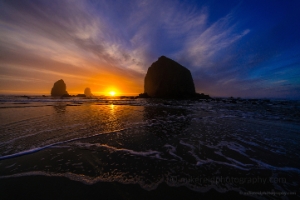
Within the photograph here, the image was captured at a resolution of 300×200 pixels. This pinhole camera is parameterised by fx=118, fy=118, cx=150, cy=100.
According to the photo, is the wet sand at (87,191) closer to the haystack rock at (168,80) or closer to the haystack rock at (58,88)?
the haystack rock at (168,80)

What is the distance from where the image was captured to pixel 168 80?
262ft

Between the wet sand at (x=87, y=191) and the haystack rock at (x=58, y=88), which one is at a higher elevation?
the haystack rock at (x=58, y=88)

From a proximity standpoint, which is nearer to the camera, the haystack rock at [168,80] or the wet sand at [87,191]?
the wet sand at [87,191]

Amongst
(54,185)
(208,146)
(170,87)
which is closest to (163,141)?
(208,146)

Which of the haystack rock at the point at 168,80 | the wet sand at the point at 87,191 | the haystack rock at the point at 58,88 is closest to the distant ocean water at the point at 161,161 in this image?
the wet sand at the point at 87,191

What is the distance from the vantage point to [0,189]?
8.67 ft

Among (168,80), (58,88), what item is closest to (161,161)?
(168,80)

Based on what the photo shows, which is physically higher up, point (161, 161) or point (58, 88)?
point (58, 88)

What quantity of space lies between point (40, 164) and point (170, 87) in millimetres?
77291

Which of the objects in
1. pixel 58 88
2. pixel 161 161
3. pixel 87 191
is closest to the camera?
pixel 87 191

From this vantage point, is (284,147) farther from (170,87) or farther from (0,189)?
(170,87)

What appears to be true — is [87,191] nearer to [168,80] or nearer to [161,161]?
[161,161]

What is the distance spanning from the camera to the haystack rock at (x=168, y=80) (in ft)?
257

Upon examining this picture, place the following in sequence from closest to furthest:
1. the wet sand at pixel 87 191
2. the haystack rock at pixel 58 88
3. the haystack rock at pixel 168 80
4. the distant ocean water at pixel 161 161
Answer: the wet sand at pixel 87 191
the distant ocean water at pixel 161 161
the haystack rock at pixel 168 80
the haystack rock at pixel 58 88
